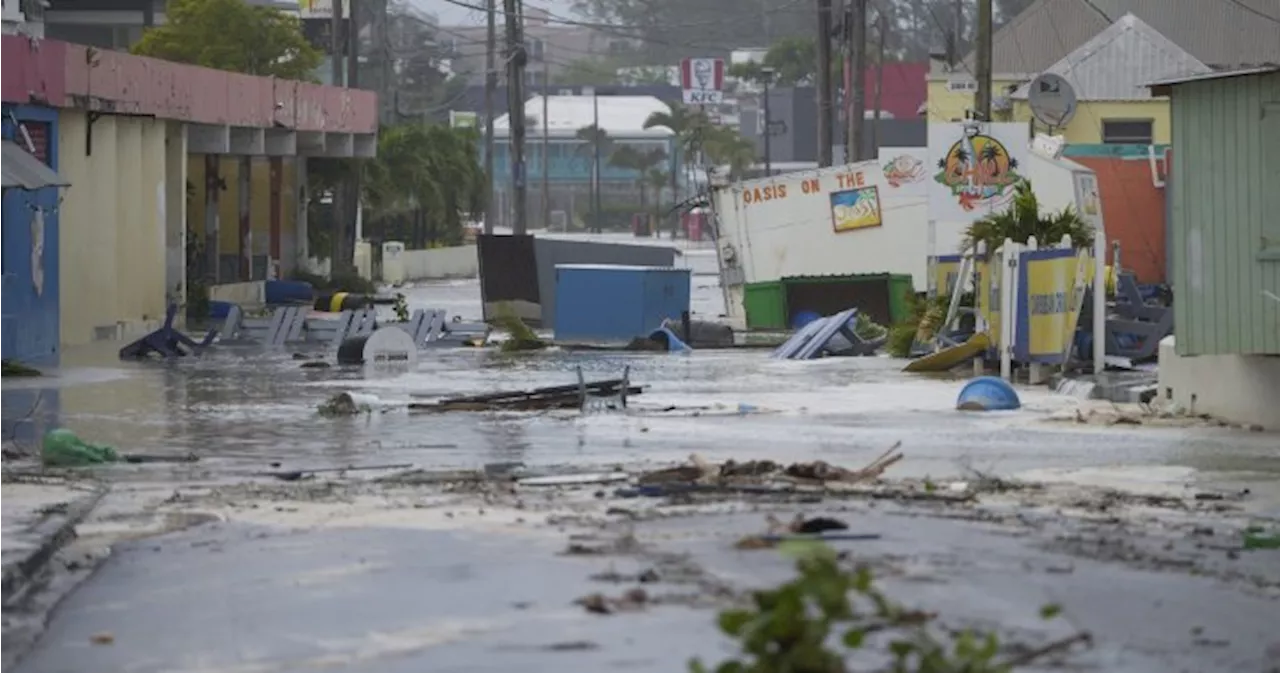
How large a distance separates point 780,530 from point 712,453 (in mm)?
5848

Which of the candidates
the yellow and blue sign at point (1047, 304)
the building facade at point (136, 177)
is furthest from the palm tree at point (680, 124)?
the yellow and blue sign at point (1047, 304)

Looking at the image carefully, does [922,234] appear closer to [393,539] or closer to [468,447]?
[468,447]

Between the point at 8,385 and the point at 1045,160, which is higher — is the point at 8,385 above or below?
below

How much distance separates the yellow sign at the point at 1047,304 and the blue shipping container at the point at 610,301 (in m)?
12.0

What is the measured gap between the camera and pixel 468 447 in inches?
786

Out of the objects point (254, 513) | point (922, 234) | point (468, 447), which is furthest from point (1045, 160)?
point (254, 513)

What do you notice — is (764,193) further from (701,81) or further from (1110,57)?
(701,81)

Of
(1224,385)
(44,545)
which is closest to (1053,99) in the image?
(1224,385)

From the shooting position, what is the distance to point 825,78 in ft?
193

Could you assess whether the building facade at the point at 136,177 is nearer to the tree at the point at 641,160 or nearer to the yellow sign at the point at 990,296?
the yellow sign at the point at 990,296

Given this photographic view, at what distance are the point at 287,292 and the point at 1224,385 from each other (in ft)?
109

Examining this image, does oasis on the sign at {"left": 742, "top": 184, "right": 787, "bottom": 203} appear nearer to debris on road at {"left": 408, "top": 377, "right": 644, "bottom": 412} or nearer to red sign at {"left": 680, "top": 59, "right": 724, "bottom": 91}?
debris on road at {"left": 408, "top": 377, "right": 644, "bottom": 412}

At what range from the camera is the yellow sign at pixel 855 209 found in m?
42.8

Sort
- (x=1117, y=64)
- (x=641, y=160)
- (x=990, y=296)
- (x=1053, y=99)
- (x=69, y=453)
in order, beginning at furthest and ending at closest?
(x=641, y=160), (x=1117, y=64), (x=1053, y=99), (x=990, y=296), (x=69, y=453)
